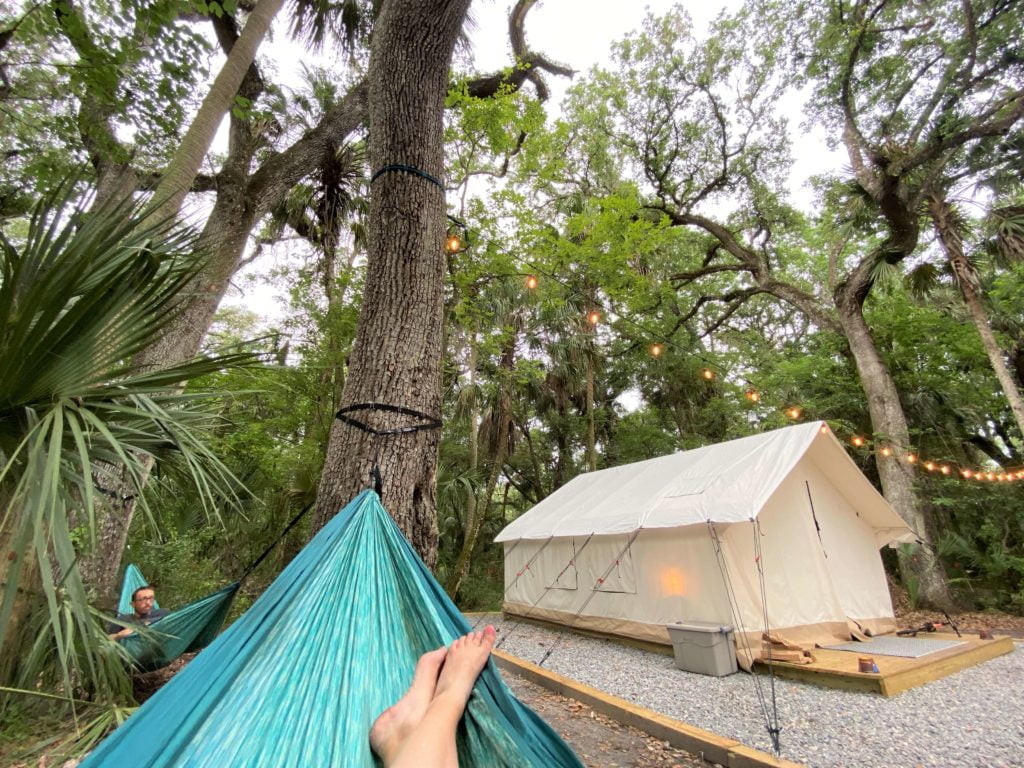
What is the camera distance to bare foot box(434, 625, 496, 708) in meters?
1.06

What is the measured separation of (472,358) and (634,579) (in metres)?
5.01

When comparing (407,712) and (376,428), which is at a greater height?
(376,428)

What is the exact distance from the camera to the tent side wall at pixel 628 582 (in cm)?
497

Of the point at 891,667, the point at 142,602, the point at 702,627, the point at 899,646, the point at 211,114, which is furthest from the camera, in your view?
the point at 899,646

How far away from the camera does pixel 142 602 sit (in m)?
3.27

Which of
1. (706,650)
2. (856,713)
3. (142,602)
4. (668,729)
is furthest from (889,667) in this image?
(142,602)

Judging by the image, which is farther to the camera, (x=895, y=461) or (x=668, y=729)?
(x=895, y=461)

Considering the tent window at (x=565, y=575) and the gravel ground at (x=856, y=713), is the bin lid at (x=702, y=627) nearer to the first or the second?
the gravel ground at (x=856, y=713)

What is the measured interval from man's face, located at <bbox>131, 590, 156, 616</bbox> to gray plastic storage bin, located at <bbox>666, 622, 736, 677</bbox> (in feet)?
14.7

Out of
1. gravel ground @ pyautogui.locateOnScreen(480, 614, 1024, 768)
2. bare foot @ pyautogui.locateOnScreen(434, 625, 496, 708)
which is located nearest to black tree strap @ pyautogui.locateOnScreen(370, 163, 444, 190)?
bare foot @ pyautogui.locateOnScreen(434, 625, 496, 708)

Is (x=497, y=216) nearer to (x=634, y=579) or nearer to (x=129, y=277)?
(x=634, y=579)

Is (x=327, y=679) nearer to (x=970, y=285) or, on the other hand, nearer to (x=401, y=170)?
(x=401, y=170)

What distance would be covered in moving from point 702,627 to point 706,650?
194 mm

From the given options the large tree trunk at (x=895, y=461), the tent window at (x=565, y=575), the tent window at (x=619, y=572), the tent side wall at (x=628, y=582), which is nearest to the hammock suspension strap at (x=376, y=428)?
the tent side wall at (x=628, y=582)
